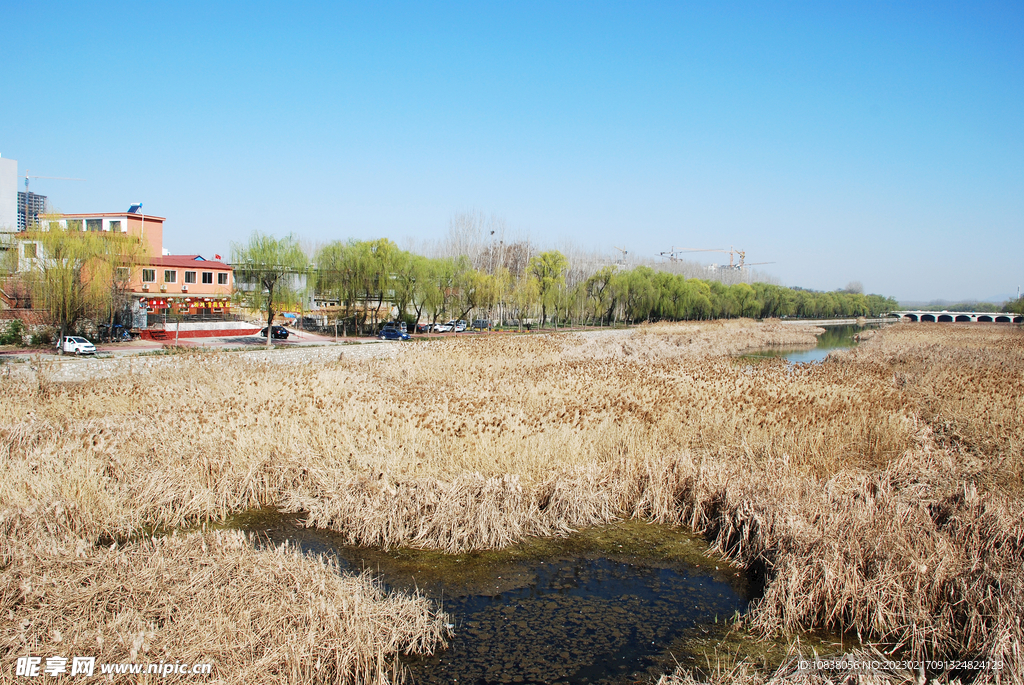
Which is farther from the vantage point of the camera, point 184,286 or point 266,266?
point 184,286

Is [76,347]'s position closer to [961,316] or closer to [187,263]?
[187,263]

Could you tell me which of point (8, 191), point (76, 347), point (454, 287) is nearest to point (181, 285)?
point (454, 287)

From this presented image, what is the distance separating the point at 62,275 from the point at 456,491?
3024 centimetres

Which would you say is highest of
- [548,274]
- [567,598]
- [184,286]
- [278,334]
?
[548,274]

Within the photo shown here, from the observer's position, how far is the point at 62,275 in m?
30.0

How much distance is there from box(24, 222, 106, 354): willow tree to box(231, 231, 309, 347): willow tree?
8319 mm

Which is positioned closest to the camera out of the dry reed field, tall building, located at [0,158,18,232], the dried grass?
the dried grass

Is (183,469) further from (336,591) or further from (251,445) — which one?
(336,591)

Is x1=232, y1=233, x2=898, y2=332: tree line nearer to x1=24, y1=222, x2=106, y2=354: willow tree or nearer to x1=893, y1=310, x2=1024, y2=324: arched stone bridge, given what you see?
x1=24, y1=222, x2=106, y2=354: willow tree

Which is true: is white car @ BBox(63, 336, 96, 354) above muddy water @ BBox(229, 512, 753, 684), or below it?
above

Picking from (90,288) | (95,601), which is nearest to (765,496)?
(95,601)

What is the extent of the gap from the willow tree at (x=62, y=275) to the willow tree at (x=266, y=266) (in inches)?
328

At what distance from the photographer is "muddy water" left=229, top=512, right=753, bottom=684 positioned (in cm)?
588

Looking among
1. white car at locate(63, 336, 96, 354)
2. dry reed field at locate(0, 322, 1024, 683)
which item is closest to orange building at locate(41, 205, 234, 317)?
white car at locate(63, 336, 96, 354)
